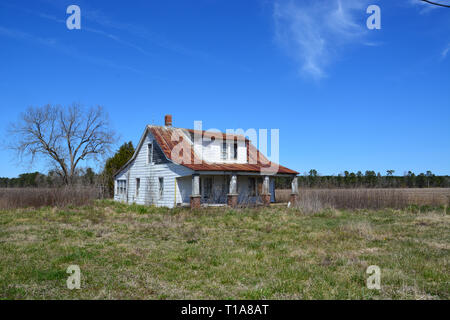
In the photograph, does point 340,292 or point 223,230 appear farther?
point 223,230

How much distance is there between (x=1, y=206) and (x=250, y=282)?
19939 millimetres

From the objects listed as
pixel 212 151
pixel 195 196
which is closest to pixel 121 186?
pixel 212 151

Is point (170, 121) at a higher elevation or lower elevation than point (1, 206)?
higher

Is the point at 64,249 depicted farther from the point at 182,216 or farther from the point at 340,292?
the point at 182,216

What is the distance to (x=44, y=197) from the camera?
21.5 metres

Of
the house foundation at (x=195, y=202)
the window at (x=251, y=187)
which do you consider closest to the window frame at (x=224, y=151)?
the window at (x=251, y=187)

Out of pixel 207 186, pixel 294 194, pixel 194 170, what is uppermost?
pixel 194 170

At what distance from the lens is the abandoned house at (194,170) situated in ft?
73.2

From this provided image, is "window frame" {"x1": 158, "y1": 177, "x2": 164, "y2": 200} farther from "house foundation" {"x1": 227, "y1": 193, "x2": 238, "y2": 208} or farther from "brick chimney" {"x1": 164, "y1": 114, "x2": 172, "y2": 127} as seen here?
"house foundation" {"x1": 227, "y1": 193, "x2": 238, "y2": 208}

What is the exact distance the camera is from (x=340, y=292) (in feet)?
16.5

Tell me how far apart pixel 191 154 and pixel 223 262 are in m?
17.0

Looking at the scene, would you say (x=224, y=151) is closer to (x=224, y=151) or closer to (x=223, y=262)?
(x=224, y=151)

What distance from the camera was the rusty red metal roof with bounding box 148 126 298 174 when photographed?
22.4 metres

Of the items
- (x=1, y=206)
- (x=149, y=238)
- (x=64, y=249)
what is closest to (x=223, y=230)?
(x=149, y=238)
